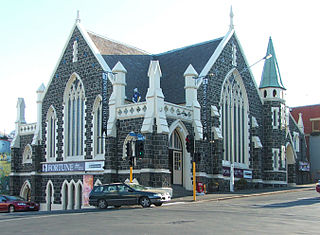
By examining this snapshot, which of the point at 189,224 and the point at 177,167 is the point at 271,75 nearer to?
the point at 177,167

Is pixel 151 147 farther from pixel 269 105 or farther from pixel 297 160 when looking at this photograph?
pixel 297 160

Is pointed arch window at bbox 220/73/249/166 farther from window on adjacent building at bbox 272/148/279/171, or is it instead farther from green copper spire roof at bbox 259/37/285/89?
green copper spire roof at bbox 259/37/285/89

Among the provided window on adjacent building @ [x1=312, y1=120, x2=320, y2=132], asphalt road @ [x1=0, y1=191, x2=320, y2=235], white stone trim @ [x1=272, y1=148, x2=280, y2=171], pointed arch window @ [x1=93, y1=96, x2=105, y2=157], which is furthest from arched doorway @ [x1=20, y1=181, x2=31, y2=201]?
window on adjacent building @ [x1=312, y1=120, x2=320, y2=132]

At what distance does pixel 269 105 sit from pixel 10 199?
21.8 metres

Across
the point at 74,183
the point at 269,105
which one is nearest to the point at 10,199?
the point at 74,183

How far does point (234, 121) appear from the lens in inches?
1455

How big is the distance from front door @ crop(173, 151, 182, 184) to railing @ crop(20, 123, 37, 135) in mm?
12672

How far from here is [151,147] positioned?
2853cm

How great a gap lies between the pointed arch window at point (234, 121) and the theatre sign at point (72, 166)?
30.1ft

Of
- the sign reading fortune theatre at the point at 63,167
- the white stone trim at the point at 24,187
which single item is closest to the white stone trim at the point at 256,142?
the sign reading fortune theatre at the point at 63,167

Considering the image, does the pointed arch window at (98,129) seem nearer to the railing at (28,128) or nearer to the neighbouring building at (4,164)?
the railing at (28,128)

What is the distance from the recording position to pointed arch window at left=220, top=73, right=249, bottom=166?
35.8 metres

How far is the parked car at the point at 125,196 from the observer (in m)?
23.6

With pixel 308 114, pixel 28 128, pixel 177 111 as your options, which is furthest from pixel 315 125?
pixel 28 128
